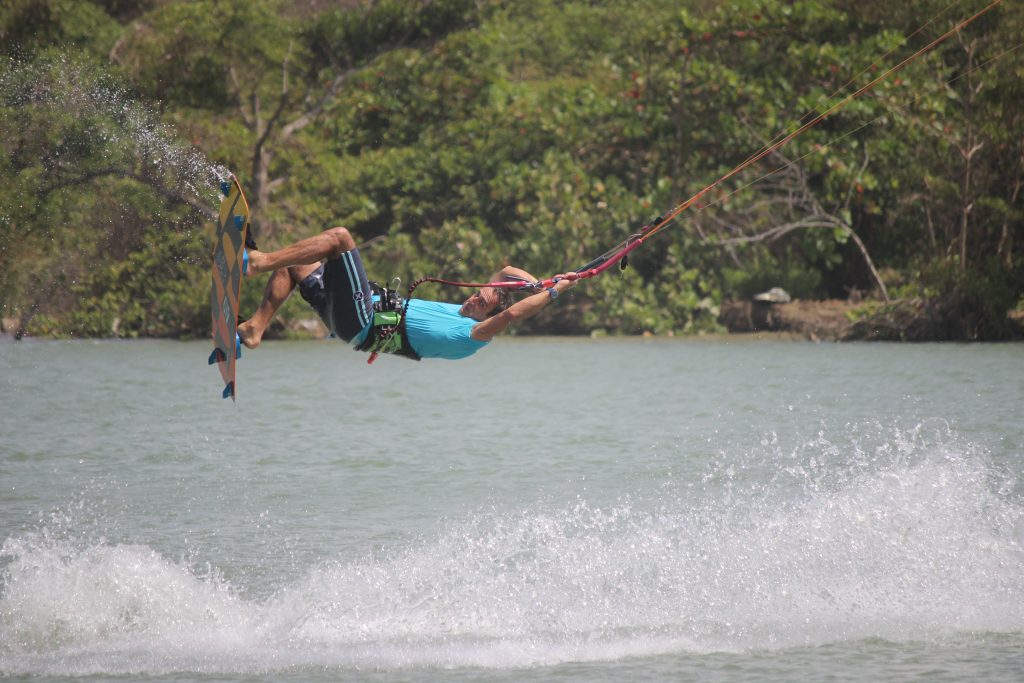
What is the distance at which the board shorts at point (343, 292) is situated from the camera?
25.2 feet

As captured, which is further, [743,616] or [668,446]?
[668,446]

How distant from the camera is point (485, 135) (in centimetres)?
2814

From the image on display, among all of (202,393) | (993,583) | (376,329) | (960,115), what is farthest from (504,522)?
(960,115)

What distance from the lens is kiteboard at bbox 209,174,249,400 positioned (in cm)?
720

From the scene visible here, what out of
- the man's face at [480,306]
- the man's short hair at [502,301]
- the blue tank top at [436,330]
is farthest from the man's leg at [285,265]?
the man's short hair at [502,301]

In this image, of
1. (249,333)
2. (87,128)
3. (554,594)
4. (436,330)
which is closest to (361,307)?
(436,330)

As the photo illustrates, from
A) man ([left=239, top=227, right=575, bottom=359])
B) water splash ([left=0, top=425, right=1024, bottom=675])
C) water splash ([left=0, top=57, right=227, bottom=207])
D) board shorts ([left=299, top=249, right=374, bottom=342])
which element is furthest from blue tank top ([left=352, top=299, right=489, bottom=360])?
water splash ([left=0, top=57, right=227, bottom=207])

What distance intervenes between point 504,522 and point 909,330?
48.0 feet

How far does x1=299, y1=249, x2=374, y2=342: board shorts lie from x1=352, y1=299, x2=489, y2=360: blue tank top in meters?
0.12

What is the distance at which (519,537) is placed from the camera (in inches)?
343

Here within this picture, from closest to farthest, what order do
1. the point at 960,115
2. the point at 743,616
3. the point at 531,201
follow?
the point at 743,616 < the point at 960,115 < the point at 531,201

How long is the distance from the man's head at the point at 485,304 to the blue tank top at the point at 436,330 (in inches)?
1.7

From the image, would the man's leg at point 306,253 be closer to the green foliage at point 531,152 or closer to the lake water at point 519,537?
the lake water at point 519,537

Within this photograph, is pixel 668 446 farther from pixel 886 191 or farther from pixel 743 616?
pixel 886 191
